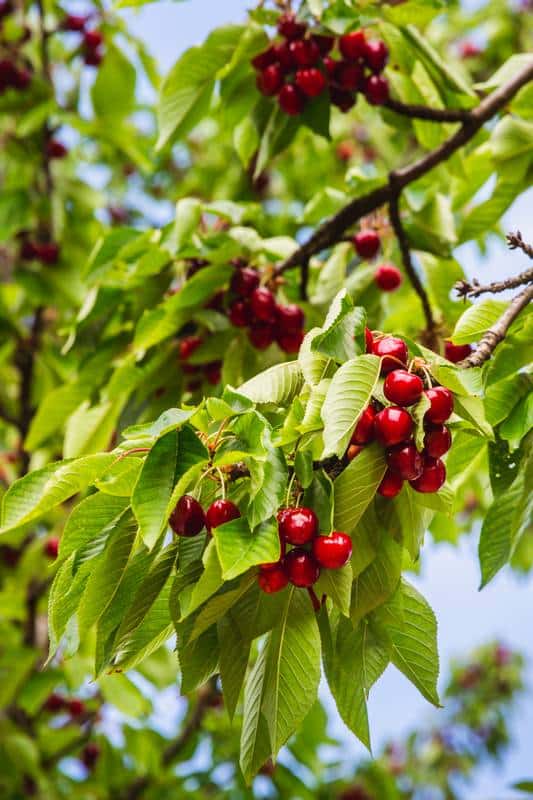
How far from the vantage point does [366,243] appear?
2150mm

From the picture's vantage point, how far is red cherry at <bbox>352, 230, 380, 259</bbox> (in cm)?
215

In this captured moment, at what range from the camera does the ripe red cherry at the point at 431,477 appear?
1007 mm

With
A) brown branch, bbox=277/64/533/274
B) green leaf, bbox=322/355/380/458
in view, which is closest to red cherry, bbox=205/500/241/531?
green leaf, bbox=322/355/380/458

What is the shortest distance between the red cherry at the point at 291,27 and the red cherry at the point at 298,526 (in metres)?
1.20

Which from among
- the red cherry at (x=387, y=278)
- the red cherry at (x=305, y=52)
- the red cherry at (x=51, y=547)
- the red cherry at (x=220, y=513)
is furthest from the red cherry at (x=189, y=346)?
the red cherry at (x=51, y=547)

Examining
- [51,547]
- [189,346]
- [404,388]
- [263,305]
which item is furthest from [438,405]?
[51,547]

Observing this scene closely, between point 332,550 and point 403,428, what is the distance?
142 millimetres

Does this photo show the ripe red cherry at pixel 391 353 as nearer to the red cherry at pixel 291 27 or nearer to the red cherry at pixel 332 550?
the red cherry at pixel 332 550

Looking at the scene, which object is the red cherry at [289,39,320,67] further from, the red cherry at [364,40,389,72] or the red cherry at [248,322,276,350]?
the red cherry at [248,322,276,350]

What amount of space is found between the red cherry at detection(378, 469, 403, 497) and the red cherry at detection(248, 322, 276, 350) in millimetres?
894

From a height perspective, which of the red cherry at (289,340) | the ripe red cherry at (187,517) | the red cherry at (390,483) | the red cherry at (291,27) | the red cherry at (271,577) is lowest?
the red cherry at (289,340)

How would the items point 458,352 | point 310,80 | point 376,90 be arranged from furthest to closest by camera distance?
point 376,90, point 310,80, point 458,352

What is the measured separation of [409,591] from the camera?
1.12 m

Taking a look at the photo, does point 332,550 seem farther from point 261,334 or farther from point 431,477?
→ point 261,334
